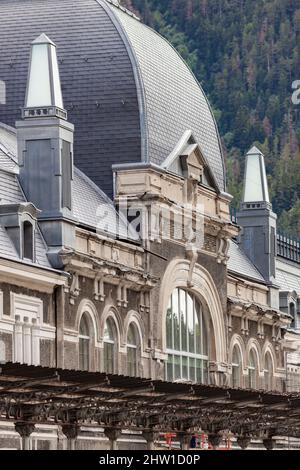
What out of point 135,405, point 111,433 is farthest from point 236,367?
point 135,405

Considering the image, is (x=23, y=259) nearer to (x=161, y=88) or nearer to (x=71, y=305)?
(x=71, y=305)

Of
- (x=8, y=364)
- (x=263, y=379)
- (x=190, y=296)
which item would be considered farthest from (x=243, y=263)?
(x=8, y=364)

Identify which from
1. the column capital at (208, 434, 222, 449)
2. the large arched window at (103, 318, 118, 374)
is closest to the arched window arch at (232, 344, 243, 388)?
the large arched window at (103, 318, 118, 374)

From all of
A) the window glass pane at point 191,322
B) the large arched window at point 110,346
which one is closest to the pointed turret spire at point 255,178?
the window glass pane at point 191,322

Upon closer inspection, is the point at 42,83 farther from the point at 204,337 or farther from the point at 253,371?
the point at 253,371

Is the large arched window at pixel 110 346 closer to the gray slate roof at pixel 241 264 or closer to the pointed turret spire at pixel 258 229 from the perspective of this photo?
the gray slate roof at pixel 241 264

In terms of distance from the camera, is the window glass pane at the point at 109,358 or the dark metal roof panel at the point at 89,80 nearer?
the window glass pane at the point at 109,358

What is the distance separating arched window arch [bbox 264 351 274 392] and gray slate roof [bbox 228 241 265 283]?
9.55 feet

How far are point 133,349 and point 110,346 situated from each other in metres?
2.00

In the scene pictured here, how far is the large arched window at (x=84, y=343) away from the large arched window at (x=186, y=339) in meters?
6.83

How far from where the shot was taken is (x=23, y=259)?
197ft

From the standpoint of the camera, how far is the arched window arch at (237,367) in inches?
3046

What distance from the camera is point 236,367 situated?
77875mm

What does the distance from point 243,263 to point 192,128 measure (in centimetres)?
879
